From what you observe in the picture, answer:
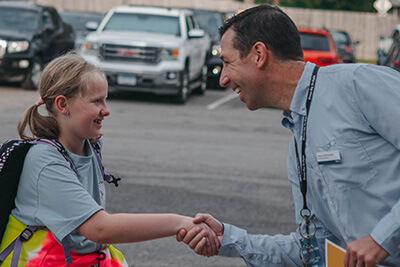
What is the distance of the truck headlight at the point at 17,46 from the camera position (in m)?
16.8

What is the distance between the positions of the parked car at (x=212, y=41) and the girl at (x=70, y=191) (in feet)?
53.6

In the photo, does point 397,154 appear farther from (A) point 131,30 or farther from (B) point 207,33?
(B) point 207,33

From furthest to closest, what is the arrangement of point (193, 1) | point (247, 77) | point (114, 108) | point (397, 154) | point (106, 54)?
point (193, 1)
point (106, 54)
point (114, 108)
point (247, 77)
point (397, 154)

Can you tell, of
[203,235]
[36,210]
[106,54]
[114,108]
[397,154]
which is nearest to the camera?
[397,154]

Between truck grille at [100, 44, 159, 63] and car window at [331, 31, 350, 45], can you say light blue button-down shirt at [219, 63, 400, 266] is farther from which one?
car window at [331, 31, 350, 45]

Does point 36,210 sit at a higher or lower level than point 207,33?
higher

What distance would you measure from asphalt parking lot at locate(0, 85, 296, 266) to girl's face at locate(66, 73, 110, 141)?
2.78 meters

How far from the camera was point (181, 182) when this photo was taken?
8500 mm

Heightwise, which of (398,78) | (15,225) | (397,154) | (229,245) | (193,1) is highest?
(398,78)

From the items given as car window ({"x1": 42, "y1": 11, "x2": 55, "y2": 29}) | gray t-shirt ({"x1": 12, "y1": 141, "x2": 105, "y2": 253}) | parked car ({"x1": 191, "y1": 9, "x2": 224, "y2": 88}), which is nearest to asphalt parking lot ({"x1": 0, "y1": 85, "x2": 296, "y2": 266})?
gray t-shirt ({"x1": 12, "y1": 141, "x2": 105, "y2": 253})

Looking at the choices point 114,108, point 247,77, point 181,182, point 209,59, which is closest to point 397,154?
point 247,77

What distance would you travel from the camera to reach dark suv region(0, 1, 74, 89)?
16875 millimetres

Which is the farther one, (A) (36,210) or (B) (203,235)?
(B) (203,235)

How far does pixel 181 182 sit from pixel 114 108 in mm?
6627
